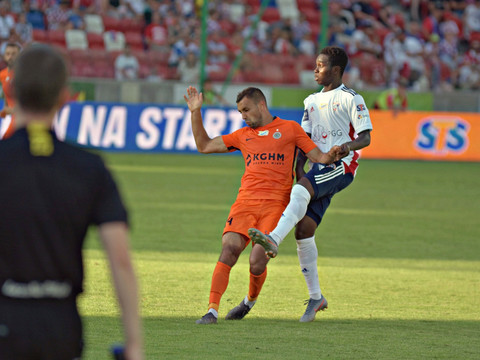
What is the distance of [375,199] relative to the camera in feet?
51.9

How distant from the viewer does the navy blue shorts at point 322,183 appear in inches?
265

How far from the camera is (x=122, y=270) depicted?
99.9 inches

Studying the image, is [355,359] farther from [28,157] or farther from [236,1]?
[236,1]

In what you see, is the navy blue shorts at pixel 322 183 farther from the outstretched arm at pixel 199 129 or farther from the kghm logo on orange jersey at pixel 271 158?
the outstretched arm at pixel 199 129

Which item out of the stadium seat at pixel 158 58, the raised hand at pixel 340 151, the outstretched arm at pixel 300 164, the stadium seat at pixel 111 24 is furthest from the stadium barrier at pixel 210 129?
the raised hand at pixel 340 151

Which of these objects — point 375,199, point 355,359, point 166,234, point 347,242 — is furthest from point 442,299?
point 375,199

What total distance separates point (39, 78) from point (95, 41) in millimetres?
23149

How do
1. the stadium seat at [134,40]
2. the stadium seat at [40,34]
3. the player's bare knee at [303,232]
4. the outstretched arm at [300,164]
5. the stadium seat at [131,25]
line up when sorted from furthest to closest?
the stadium seat at [131,25], the stadium seat at [134,40], the stadium seat at [40,34], the outstretched arm at [300,164], the player's bare knee at [303,232]

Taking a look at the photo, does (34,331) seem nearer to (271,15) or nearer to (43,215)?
(43,215)

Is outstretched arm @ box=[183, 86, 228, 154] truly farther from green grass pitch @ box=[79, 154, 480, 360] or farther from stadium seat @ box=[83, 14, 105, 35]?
stadium seat @ box=[83, 14, 105, 35]

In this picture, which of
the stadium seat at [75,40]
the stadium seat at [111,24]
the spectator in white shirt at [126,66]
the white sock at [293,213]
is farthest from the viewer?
the stadium seat at [111,24]

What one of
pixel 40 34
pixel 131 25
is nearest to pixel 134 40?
pixel 131 25

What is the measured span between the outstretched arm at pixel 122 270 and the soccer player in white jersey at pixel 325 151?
389cm

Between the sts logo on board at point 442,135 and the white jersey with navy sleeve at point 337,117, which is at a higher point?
the white jersey with navy sleeve at point 337,117
